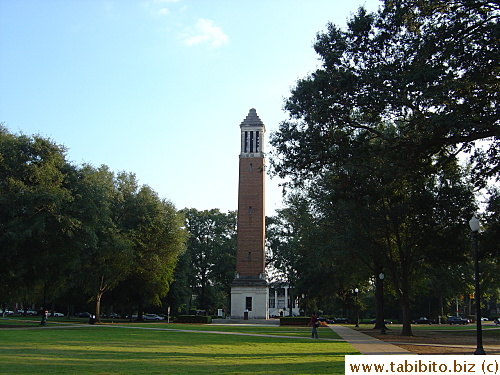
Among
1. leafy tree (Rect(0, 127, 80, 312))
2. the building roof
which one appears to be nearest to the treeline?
leafy tree (Rect(0, 127, 80, 312))

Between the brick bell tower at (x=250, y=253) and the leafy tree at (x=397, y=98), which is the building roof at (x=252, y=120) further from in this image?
the leafy tree at (x=397, y=98)

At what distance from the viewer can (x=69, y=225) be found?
1316 inches

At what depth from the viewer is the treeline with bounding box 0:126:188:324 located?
3234cm

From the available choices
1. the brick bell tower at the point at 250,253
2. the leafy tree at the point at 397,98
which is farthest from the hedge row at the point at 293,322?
the leafy tree at the point at 397,98

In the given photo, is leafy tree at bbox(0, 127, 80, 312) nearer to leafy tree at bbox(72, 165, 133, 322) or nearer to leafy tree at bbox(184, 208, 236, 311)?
leafy tree at bbox(72, 165, 133, 322)

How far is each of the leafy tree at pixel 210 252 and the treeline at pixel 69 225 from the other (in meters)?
26.0

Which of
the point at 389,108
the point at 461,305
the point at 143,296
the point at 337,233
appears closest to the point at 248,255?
the point at 143,296

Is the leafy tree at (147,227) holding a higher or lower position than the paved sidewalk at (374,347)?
higher

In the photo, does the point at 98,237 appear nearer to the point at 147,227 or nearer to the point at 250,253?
the point at 147,227

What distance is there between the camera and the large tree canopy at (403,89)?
15328 millimetres

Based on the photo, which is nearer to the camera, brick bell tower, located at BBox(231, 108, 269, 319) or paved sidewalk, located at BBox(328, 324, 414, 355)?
paved sidewalk, located at BBox(328, 324, 414, 355)

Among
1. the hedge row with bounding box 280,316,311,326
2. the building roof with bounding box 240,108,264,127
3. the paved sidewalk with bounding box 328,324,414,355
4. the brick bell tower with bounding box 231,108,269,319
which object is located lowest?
the hedge row with bounding box 280,316,311,326

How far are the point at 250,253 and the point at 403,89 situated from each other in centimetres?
4446

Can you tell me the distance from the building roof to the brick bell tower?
517 centimetres
